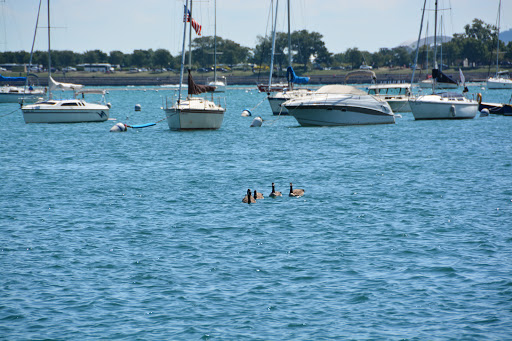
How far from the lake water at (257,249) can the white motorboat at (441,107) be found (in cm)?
2258

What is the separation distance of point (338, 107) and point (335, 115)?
2.92ft

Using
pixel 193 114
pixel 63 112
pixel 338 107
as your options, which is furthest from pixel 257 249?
pixel 63 112

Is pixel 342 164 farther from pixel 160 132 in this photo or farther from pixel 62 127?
pixel 62 127

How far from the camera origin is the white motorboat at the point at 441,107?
210 feet

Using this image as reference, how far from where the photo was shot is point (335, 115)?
58.2m

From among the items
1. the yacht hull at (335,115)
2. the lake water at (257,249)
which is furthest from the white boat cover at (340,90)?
the lake water at (257,249)

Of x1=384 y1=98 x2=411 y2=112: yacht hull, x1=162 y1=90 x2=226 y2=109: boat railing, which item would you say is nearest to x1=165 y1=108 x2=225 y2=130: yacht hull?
x1=162 y1=90 x2=226 y2=109: boat railing

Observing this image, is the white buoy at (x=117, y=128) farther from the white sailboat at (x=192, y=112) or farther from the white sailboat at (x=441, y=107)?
the white sailboat at (x=441, y=107)

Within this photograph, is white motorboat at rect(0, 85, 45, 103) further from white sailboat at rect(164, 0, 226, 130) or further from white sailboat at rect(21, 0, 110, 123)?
white sailboat at rect(164, 0, 226, 130)

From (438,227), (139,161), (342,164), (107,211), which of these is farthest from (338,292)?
(139,161)

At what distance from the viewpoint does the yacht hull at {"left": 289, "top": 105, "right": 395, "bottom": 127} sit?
2277 inches

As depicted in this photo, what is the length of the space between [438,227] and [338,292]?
7651mm

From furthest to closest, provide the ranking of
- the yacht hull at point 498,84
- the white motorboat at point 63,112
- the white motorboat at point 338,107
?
the yacht hull at point 498,84, the white motorboat at point 63,112, the white motorboat at point 338,107

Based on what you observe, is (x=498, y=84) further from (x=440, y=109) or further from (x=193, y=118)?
(x=193, y=118)
